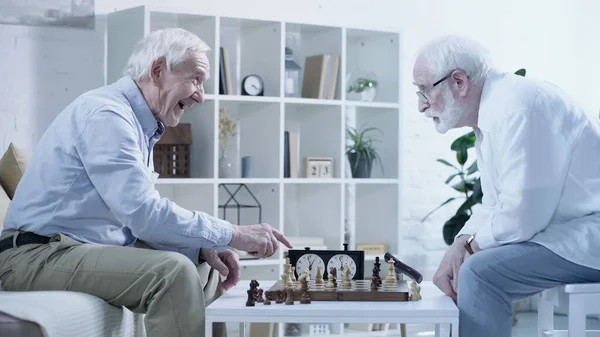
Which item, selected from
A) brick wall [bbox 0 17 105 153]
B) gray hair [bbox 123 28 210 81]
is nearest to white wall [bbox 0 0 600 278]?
brick wall [bbox 0 17 105 153]

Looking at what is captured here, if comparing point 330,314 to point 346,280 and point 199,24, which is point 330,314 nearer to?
point 346,280

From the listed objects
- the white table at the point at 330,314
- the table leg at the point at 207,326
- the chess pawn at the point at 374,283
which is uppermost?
the chess pawn at the point at 374,283

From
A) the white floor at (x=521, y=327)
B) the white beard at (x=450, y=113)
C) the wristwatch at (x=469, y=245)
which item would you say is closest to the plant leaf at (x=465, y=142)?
the white floor at (x=521, y=327)

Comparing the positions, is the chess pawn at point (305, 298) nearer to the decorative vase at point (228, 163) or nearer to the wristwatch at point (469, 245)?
the wristwatch at point (469, 245)

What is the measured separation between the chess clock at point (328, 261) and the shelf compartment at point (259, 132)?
1865 mm

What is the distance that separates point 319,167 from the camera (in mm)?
4586

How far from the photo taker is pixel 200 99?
2771 mm

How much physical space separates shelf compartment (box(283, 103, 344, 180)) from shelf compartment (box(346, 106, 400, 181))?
0.30 m

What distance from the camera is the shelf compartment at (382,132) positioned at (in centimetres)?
480

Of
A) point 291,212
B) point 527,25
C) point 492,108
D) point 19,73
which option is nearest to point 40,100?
point 19,73

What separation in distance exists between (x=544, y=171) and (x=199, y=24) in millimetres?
2300

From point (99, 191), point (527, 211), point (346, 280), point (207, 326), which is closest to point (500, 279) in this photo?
point (527, 211)

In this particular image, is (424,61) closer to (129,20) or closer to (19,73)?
(129,20)

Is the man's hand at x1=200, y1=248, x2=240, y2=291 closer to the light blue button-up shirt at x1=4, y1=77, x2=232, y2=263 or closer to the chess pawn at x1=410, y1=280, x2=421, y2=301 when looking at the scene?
the light blue button-up shirt at x1=4, y1=77, x2=232, y2=263
